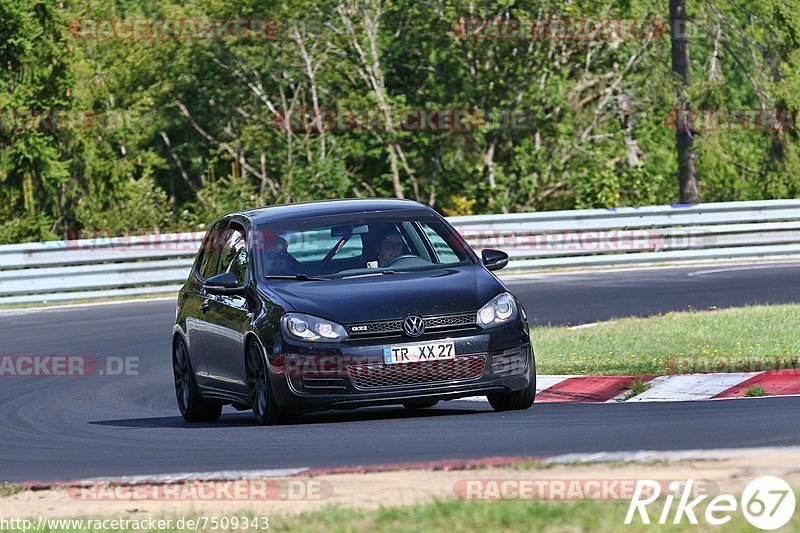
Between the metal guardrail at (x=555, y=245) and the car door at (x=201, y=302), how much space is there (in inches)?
463

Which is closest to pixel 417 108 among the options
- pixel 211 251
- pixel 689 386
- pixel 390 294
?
pixel 211 251

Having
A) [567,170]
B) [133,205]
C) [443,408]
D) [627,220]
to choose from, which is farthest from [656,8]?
[443,408]

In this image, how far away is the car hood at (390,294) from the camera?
10180mm

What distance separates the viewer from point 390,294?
1035 centimetres

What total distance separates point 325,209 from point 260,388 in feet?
5.39

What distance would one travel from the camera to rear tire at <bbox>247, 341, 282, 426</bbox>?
10.5 m

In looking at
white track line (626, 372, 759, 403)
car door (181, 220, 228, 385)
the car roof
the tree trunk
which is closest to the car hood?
the car roof

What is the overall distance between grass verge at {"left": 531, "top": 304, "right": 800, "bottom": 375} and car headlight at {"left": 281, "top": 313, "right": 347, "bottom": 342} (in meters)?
3.18

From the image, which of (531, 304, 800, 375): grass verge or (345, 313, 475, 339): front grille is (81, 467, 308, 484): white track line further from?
(531, 304, 800, 375): grass verge

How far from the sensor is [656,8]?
34.4 metres

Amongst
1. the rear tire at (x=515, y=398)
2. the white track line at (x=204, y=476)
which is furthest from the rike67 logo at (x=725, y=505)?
the rear tire at (x=515, y=398)

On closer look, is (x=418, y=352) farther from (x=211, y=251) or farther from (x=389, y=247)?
(x=211, y=251)

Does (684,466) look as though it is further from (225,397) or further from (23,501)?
(225,397)

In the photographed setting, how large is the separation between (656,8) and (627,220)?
9.91m
